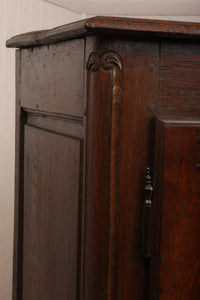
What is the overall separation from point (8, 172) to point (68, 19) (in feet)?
3.33

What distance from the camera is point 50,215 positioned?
1.18 meters

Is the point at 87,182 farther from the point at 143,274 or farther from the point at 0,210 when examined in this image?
the point at 0,210

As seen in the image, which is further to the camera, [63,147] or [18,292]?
[18,292]

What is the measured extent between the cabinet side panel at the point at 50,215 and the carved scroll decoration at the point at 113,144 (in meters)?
0.12

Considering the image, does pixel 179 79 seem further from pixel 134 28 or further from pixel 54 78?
pixel 54 78

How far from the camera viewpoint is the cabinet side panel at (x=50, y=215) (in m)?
1.02

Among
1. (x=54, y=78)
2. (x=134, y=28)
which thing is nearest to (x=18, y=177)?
(x=54, y=78)

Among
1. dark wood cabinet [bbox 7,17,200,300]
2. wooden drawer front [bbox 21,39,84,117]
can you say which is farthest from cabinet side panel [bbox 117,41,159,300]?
wooden drawer front [bbox 21,39,84,117]

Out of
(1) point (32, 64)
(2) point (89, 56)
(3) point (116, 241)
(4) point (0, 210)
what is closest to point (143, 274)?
(3) point (116, 241)

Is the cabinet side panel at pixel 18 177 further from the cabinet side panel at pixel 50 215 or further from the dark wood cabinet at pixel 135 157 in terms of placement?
the dark wood cabinet at pixel 135 157

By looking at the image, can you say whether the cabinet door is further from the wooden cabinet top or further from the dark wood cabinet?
the wooden cabinet top

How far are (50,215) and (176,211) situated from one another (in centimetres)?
40

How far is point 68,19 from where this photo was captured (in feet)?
8.67

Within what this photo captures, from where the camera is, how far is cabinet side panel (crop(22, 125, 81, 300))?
1017 mm
